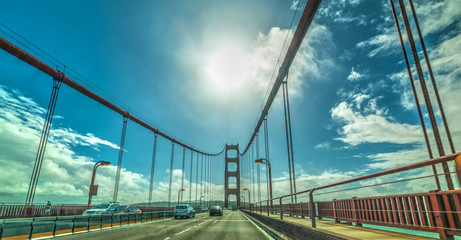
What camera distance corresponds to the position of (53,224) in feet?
30.3

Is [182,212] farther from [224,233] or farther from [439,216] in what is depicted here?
[439,216]

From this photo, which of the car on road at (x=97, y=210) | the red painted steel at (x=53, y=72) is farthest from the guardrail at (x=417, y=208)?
the red painted steel at (x=53, y=72)

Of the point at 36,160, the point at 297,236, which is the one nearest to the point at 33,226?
the point at 297,236

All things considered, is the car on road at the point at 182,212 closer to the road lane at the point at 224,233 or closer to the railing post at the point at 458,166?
the road lane at the point at 224,233

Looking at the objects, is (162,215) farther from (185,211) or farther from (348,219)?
(348,219)

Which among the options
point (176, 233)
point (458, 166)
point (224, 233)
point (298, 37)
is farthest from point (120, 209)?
point (298, 37)

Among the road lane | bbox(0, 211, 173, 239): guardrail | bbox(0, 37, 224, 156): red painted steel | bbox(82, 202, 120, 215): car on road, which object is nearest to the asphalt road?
the road lane

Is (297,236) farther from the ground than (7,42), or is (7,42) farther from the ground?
(7,42)

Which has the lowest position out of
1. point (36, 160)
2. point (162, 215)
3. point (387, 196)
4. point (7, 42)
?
point (162, 215)

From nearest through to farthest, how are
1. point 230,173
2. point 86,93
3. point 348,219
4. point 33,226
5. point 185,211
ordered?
point 348,219
point 33,226
point 185,211
point 86,93
point 230,173

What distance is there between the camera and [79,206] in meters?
20.1

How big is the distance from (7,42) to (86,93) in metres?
11.4

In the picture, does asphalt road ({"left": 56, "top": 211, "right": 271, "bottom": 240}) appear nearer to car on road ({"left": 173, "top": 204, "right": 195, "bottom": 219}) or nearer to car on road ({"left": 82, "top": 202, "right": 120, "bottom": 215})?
car on road ({"left": 82, "top": 202, "right": 120, "bottom": 215})

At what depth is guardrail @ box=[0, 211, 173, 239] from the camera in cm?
728
